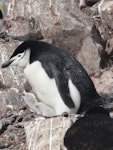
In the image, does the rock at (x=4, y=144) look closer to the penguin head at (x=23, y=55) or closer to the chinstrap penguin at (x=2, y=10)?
the penguin head at (x=23, y=55)

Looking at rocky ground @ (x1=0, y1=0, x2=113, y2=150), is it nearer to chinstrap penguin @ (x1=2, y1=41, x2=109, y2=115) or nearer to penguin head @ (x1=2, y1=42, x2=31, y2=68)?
chinstrap penguin @ (x1=2, y1=41, x2=109, y2=115)

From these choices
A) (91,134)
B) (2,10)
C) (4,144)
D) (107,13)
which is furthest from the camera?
(2,10)

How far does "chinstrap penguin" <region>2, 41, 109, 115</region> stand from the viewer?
5.62 meters

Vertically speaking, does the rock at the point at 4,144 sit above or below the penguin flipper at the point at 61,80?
below

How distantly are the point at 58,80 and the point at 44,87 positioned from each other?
5.7 inches

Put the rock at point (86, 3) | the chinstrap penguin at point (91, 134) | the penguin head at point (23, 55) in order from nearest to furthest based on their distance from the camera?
the chinstrap penguin at point (91, 134) < the penguin head at point (23, 55) < the rock at point (86, 3)

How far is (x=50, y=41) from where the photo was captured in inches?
301

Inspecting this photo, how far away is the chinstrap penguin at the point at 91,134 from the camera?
15.3 feet

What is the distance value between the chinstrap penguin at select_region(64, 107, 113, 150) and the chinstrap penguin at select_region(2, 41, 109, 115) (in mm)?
597

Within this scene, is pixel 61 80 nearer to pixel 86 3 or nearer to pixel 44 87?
pixel 44 87

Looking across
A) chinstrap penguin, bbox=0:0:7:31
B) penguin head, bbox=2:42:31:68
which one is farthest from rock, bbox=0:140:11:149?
chinstrap penguin, bbox=0:0:7:31

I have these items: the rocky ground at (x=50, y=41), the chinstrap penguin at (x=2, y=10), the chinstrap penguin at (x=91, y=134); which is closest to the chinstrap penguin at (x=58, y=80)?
the rocky ground at (x=50, y=41)

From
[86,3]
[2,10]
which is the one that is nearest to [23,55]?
[2,10]

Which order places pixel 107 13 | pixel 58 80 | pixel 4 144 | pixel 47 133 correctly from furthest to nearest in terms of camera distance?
pixel 107 13 < pixel 58 80 < pixel 4 144 < pixel 47 133
